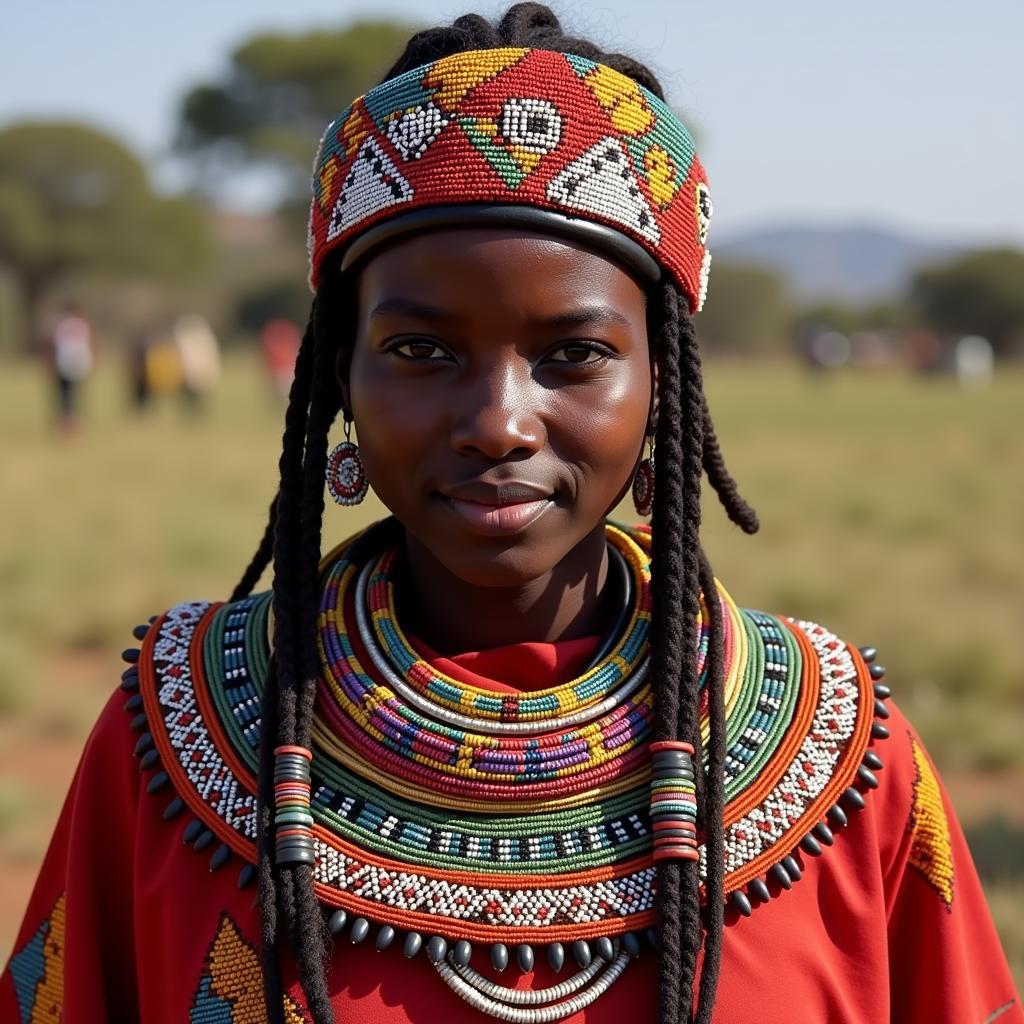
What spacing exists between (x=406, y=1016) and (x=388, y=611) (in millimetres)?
518

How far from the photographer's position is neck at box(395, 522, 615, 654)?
1.92 m

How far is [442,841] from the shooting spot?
1771mm

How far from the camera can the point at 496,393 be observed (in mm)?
1690

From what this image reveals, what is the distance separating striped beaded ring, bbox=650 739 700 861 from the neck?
246mm

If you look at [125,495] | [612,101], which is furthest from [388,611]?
[125,495]

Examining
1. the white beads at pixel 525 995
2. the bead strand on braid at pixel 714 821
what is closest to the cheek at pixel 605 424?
the bead strand on braid at pixel 714 821

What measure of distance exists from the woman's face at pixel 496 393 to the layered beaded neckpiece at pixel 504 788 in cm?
20

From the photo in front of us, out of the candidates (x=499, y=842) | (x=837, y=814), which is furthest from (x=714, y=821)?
(x=499, y=842)

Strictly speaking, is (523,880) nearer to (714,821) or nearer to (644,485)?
(714,821)

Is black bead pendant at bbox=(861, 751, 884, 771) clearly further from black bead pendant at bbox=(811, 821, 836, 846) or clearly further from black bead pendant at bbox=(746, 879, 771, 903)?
black bead pendant at bbox=(746, 879, 771, 903)

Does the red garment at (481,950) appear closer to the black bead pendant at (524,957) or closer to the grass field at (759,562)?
the black bead pendant at (524,957)

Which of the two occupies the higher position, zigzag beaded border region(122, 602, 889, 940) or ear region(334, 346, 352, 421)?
ear region(334, 346, 352, 421)

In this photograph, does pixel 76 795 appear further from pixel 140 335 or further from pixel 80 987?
pixel 140 335

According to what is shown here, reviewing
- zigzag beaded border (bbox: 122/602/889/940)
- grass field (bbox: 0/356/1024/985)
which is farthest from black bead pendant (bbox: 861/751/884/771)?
grass field (bbox: 0/356/1024/985)
